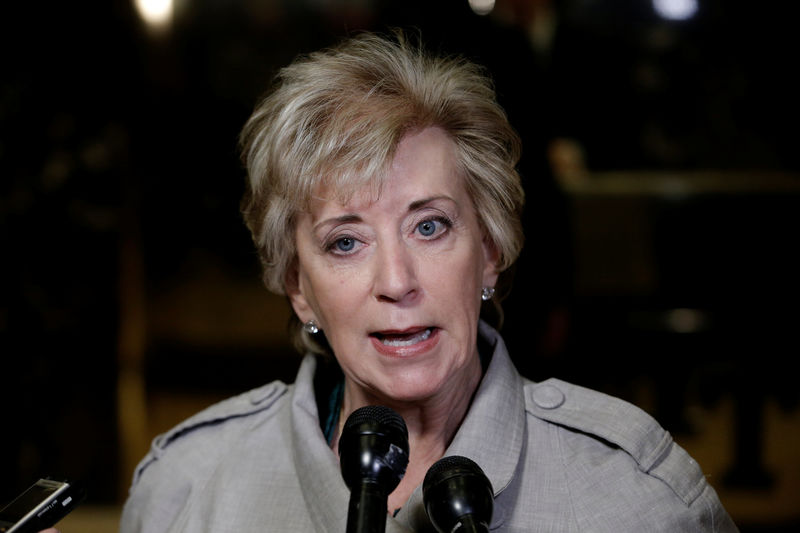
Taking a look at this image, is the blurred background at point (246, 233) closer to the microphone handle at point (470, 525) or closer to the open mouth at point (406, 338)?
the open mouth at point (406, 338)

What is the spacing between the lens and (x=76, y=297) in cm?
385

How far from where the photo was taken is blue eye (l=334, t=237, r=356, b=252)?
1413 mm

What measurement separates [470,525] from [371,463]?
12 cm

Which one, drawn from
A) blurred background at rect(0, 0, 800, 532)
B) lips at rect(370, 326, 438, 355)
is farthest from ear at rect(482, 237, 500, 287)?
blurred background at rect(0, 0, 800, 532)

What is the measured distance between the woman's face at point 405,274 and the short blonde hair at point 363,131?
0.12 feet

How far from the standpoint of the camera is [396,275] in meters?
1.33

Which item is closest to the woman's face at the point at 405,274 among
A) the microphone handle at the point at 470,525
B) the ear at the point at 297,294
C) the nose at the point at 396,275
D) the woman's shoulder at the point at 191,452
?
the nose at the point at 396,275

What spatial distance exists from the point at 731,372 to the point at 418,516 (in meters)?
2.58

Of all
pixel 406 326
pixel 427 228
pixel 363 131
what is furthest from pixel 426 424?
pixel 363 131

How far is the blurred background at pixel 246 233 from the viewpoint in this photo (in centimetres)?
359

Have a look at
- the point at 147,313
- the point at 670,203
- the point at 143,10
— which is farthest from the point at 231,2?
the point at 670,203

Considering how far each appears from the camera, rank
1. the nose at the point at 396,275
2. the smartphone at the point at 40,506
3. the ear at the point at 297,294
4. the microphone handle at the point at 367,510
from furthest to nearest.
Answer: the ear at the point at 297,294, the nose at the point at 396,275, the smartphone at the point at 40,506, the microphone handle at the point at 367,510

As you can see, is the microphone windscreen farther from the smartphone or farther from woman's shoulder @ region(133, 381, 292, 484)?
woman's shoulder @ region(133, 381, 292, 484)

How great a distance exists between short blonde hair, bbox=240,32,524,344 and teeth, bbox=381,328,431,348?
0.23 meters
